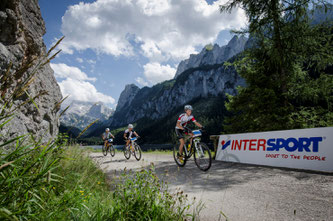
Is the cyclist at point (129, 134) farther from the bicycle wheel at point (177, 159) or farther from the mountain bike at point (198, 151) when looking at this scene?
the mountain bike at point (198, 151)

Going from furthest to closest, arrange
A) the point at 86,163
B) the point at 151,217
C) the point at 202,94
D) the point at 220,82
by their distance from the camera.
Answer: the point at 202,94 → the point at 220,82 → the point at 86,163 → the point at 151,217

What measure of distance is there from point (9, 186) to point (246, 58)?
12682 mm

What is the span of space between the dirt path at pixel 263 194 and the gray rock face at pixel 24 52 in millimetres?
1976

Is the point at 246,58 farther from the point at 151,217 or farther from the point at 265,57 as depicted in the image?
the point at 151,217

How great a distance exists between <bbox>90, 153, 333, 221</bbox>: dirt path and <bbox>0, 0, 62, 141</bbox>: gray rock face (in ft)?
6.48

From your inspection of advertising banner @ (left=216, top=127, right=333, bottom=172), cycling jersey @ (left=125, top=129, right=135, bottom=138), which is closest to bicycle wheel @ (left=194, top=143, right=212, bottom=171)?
advertising banner @ (left=216, top=127, right=333, bottom=172)

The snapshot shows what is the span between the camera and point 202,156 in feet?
21.6

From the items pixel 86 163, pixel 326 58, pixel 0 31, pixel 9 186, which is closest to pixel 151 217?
pixel 9 186

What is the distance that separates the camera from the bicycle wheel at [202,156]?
6354 millimetres

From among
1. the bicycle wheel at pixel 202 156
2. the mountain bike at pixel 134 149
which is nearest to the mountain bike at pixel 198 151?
the bicycle wheel at pixel 202 156

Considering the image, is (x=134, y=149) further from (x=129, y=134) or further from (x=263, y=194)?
(x=263, y=194)

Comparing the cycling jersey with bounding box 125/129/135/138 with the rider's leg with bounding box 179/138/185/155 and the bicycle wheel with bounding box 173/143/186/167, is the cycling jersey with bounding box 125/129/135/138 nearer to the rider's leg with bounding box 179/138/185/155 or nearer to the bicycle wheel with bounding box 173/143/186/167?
the bicycle wheel with bounding box 173/143/186/167

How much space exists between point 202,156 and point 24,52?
5.91m

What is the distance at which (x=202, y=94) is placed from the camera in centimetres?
18275
